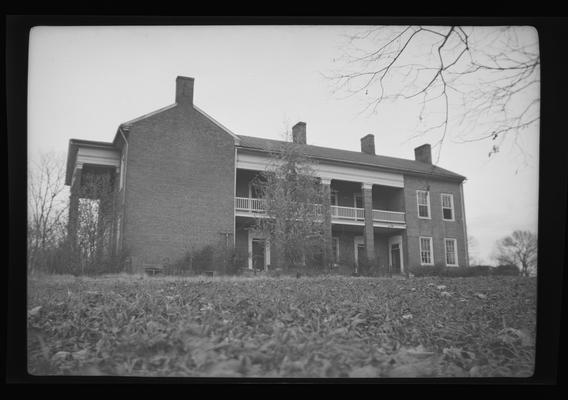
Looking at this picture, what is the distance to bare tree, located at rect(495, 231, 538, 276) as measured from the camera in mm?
5250

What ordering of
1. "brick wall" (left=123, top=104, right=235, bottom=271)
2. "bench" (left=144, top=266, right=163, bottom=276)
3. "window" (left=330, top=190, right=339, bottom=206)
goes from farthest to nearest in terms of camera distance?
"window" (left=330, top=190, right=339, bottom=206)
"brick wall" (left=123, top=104, right=235, bottom=271)
"bench" (left=144, top=266, right=163, bottom=276)

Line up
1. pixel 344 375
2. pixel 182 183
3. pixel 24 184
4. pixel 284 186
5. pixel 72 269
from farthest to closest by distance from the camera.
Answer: pixel 284 186 < pixel 182 183 < pixel 72 269 < pixel 24 184 < pixel 344 375

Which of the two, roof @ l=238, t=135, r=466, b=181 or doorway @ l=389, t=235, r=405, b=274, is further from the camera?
doorway @ l=389, t=235, r=405, b=274

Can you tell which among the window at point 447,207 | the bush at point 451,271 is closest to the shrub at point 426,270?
the bush at point 451,271

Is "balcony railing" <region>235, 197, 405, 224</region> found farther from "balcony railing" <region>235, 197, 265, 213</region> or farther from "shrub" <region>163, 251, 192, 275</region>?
"shrub" <region>163, 251, 192, 275</region>

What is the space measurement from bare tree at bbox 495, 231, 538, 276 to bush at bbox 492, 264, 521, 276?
0.05 m

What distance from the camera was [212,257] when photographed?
7.98 m

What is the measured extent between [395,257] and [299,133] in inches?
117

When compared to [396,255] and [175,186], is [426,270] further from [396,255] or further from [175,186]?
[175,186]

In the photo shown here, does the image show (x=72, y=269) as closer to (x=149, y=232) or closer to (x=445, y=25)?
(x=149, y=232)

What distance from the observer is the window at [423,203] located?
355 inches

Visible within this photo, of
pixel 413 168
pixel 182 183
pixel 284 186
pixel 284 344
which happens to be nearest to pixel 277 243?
pixel 284 186

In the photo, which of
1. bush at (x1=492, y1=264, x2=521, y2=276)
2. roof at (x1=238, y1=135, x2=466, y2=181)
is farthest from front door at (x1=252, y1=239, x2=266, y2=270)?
bush at (x1=492, y1=264, x2=521, y2=276)

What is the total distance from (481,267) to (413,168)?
1.73m
